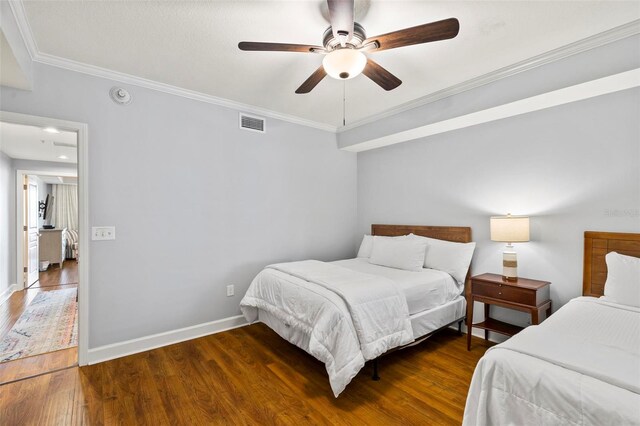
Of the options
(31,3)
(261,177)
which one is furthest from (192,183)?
(31,3)

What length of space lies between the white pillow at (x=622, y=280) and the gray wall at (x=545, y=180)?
0.34 meters

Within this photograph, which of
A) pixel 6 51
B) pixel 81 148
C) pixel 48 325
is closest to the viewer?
pixel 6 51

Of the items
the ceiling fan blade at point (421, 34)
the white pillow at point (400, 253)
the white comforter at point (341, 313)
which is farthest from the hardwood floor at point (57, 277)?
the ceiling fan blade at point (421, 34)

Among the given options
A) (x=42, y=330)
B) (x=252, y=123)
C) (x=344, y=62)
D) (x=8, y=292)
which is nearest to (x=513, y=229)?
(x=344, y=62)

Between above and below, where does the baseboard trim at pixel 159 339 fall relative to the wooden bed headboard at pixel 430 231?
below

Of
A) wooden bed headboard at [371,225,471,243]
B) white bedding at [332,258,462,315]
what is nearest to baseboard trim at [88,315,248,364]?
white bedding at [332,258,462,315]

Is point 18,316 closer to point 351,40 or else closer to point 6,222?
point 6,222

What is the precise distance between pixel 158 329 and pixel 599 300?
3.77 meters

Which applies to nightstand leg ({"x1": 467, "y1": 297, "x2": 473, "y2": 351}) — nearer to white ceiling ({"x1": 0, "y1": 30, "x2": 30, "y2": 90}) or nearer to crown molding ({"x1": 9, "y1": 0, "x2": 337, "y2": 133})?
crown molding ({"x1": 9, "y1": 0, "x2": 337, "y2": 133})

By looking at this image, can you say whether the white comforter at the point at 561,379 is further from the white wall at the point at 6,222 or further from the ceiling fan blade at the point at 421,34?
the white wall at the point at 6,222

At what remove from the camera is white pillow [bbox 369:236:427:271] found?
330cm

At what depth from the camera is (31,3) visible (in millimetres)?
1836

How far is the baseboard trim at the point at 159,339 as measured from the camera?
105 inches

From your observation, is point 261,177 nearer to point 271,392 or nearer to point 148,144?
point 148,144
